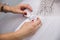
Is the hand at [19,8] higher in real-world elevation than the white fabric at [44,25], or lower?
higher

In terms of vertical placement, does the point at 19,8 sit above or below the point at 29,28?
above

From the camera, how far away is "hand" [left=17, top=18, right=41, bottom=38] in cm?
53

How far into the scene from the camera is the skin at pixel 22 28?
0.51 metres

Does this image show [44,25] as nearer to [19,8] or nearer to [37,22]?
[37,22]

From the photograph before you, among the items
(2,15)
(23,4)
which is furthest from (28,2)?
(2,15)

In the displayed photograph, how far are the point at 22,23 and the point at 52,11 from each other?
15 cm

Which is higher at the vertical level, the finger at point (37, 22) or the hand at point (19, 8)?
the hand at point (19, 8)

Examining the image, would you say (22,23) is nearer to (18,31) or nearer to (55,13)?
(18,31)

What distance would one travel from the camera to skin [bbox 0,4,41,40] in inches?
20.0

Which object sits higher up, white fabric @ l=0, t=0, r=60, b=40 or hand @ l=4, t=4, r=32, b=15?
hand @ l=4, t=4, r=32, b=15

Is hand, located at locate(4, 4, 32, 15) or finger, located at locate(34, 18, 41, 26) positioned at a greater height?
hand, located at locate(4, 4, 32, 15)

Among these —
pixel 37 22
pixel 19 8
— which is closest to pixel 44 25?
pixel 37 22

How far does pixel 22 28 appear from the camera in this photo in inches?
21.2

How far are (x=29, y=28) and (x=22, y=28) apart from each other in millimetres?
31
